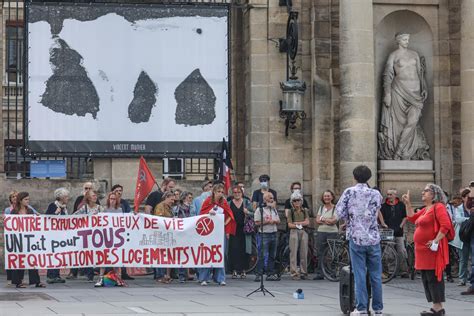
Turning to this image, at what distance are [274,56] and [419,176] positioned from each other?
4172 mm

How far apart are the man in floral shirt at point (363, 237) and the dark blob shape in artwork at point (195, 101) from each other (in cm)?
1087

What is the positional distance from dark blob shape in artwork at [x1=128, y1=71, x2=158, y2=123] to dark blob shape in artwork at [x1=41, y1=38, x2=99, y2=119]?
783 mm

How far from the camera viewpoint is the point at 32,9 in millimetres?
25656

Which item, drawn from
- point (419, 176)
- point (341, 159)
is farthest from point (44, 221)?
point (419, 176)

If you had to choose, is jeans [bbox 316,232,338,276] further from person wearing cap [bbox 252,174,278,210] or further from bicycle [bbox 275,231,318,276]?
person wearing cap [bbox 252,174,278,210]

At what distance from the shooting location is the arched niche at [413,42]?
89.7ft

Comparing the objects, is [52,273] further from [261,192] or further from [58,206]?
[261,192]

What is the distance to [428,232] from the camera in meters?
16.3

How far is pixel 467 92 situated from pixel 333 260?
565 cm

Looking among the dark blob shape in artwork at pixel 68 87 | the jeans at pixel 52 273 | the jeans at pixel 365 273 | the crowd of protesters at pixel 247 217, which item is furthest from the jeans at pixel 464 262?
the dark blob shape in artwork at pixel 68 87

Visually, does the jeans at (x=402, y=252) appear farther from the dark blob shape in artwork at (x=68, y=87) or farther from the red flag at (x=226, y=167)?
the dark blob shape in artwork at (x=68, y=87)

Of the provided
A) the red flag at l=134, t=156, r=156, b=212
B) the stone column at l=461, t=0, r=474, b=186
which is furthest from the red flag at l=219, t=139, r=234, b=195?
the stone column at l=461, t=0, r=474, b=186

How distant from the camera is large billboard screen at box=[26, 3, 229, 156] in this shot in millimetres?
25656

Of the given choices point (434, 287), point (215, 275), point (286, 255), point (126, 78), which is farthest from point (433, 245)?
point (126, 78)
